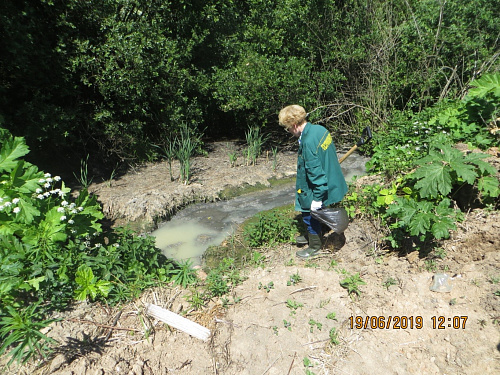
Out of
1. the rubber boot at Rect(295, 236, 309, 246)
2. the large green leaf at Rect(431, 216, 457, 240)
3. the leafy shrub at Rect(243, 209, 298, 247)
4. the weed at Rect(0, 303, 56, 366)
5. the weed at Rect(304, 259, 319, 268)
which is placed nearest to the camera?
the weed at Rect(0, 303, 56, 366)

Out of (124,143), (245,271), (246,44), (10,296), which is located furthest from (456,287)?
(246,44)

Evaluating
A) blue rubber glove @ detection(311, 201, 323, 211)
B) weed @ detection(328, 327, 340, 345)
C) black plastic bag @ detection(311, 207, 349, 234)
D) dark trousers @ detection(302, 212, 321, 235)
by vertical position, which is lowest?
weed @ detection(328, 327, 340, 345)

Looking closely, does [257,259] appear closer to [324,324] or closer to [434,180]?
[324,324]

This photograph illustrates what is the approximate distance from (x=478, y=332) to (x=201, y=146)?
623 centimetres

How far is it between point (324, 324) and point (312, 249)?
108 cm

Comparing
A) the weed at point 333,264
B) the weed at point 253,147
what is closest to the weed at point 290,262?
the weed at point 333,264

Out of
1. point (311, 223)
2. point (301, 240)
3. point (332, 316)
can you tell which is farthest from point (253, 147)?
point (332, 316)

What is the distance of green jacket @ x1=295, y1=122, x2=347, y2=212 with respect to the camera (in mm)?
3566

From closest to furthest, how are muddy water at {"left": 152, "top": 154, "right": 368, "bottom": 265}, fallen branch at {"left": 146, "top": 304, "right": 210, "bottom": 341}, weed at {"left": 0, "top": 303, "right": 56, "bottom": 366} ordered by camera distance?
weed at {"left": 0, "top": 303, "right": 56, "bottom": 366}
fallen branch at {"left": 146, "top": 304, "right": 210, "bottom": 341}
muddy water at {"left": 152, "top": 154, "right": 368, "bottom": 265}

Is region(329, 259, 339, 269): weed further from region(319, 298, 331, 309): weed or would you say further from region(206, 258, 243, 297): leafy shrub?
region(206, 258, 243, 297): leafy shrub

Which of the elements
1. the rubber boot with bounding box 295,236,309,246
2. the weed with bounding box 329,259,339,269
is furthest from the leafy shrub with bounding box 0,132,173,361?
the weed with bounding box 329,259,339,269

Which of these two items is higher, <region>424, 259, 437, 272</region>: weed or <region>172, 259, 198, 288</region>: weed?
<region>172, 259, 198, 288</region>: weed
